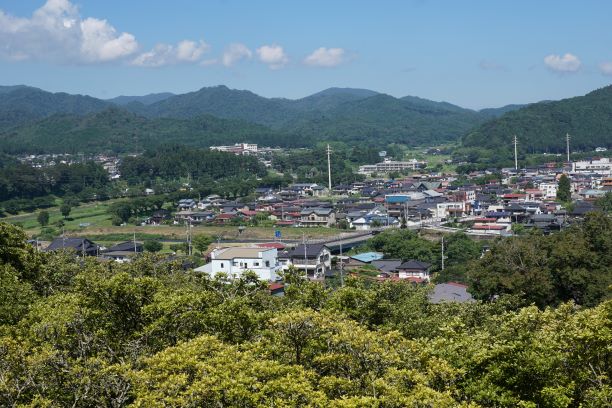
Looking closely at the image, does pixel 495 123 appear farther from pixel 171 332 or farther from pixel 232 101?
pixel 232 101

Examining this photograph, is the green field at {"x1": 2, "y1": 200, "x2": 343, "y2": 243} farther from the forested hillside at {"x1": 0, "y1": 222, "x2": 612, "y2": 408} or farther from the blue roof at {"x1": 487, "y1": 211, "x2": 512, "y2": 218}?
the forested hillside at {"x1": 0, "y1": 222, "x2": 612, "y2": 408}

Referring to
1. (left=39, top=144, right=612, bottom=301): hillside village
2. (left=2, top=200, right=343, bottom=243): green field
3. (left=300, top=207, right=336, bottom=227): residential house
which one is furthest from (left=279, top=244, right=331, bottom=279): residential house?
(left=300, top=207, right=336, bottom=227): residential house

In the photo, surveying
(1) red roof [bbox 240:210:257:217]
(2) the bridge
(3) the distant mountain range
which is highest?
(3) the distant mountain range

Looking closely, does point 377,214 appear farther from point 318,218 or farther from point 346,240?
point 346,240

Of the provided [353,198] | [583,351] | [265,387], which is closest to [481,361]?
[583,351]

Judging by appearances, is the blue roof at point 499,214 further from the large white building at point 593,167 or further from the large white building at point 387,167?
the large white building at point 387,167
